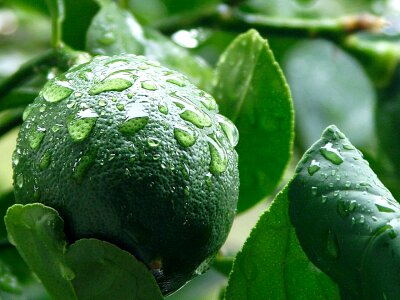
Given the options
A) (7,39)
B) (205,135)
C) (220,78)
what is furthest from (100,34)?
(7,39)

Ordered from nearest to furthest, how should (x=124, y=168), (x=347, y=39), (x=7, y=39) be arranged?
(x=124, y=168) < (x=347, y=39) < (x=7, y=39)

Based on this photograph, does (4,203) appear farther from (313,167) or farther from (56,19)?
(313,167)

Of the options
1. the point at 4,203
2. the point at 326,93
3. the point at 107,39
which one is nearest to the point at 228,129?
the point at 107,39

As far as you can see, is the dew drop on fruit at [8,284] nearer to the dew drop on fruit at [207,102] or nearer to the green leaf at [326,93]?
the dew drop on fruit at [207,102]

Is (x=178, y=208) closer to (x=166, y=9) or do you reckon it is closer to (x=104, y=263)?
(x=104, y=263)

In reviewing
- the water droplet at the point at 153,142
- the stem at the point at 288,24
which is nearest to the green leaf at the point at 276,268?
the water droplet at the point at 153,142

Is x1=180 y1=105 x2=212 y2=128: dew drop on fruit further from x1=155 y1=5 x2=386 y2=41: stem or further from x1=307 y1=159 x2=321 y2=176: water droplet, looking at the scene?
x1=155 y1=5 x2=386 y2=41: stem

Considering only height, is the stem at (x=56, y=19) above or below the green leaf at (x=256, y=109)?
above
